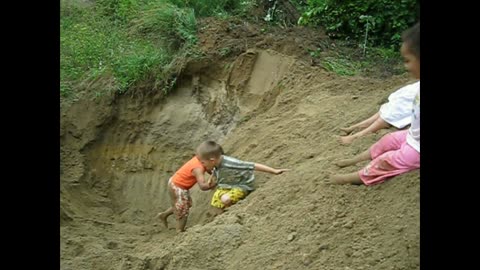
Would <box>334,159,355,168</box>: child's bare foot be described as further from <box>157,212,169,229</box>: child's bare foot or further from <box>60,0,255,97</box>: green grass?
<box>60,0,255,97</box>: green grass

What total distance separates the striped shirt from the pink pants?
6.09 ft

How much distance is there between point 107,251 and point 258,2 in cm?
569

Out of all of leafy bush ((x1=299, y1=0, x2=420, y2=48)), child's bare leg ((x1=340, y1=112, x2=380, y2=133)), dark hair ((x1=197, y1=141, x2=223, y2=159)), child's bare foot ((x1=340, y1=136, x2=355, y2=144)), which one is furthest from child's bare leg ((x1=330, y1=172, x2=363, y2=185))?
leafy bush ((x1=299, y1=0, x2=420, y2=48))

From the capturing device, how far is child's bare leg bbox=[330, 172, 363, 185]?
536 cm

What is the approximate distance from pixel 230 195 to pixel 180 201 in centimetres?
80

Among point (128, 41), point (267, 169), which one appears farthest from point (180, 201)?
point (128, 41)

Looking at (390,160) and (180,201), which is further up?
(390,160)

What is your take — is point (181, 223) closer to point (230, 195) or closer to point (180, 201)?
point (180, 201)

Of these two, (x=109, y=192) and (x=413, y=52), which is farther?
(x=109, y=192)

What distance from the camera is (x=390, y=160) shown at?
5.06 meters

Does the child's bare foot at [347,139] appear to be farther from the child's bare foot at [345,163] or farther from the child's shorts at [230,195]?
the child's shorts at [230,195]
